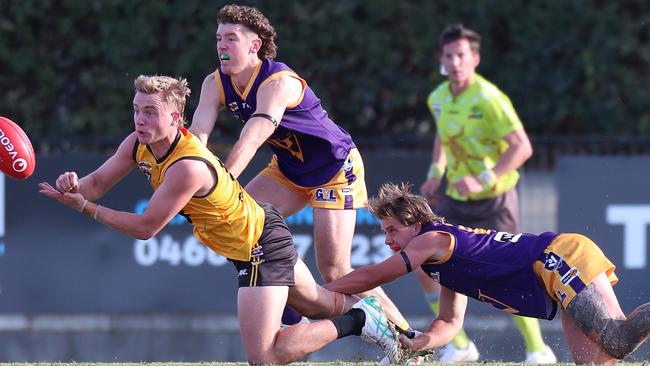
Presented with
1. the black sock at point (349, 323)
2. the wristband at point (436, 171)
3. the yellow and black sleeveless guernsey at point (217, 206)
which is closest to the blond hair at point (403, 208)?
the black sock at point (349, 323)

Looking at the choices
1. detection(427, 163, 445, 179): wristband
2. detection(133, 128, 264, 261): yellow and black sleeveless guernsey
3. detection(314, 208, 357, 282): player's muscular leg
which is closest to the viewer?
detection(133, 128, 264, 261): yellow and black sleeveless guernsey

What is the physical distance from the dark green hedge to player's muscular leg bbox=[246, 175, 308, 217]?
4.65 m

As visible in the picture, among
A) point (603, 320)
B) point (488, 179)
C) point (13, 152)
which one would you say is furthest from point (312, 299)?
point (488, 179)

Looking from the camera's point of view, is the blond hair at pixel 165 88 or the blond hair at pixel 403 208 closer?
the blond hair at pixel 165 88

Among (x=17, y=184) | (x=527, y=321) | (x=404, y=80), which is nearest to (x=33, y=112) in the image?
(x=17, y=184)

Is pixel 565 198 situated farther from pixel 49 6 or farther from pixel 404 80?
pixel 49 6

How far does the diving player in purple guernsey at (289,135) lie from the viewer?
7.09 metres

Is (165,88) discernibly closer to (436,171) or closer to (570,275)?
(570,275)

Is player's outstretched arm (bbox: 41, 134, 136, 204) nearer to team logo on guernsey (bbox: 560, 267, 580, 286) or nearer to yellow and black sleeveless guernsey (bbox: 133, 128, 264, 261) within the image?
yellow and black sleeveless guernsey (bbox: 133, 128, 264, 261)

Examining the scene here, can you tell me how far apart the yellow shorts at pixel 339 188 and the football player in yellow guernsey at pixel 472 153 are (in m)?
1.96

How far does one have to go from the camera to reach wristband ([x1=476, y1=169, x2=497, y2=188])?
30.6 feet

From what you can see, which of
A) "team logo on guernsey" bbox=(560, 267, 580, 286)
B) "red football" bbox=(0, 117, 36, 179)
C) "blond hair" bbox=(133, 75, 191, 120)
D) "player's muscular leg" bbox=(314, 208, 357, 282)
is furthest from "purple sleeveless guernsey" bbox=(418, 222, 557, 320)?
"red football" bbox=(0, 117, 36, 179)

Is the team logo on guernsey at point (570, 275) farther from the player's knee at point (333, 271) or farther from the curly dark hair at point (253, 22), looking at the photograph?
the curly dark hair at point (253, 22)

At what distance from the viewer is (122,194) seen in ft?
33.9
